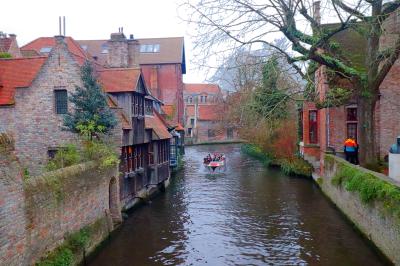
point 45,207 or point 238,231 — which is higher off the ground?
point 45,207

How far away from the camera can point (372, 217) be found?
12.7m

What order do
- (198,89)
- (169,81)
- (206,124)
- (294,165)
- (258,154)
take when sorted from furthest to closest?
(198,89) → (206,124) → (169,81) → (258,154) → (294,165)

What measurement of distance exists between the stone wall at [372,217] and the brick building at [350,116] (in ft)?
9.92

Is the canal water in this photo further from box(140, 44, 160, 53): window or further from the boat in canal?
box(140, 44, 160, 53): window

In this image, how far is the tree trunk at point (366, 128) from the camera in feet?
54.7

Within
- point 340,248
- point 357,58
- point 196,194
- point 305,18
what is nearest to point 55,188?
point 340,248

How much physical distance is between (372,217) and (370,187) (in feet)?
3.14

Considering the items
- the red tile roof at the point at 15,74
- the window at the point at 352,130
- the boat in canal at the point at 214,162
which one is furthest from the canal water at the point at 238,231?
the red tile roof at the point at 15,74

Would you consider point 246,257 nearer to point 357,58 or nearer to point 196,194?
point 196,194

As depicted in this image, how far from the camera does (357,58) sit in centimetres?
2380

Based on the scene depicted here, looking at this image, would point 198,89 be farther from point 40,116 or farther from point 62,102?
point 40,116

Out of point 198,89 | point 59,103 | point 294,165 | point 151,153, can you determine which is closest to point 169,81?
point 294,165

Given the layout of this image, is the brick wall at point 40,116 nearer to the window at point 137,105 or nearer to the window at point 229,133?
the window at point 137,105

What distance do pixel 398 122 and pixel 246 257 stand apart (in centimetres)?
1252
